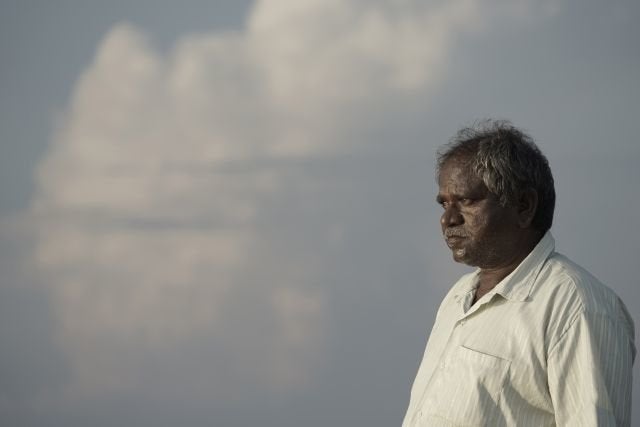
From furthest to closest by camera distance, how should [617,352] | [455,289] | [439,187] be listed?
[455,289] < [439,187] < [617,352]

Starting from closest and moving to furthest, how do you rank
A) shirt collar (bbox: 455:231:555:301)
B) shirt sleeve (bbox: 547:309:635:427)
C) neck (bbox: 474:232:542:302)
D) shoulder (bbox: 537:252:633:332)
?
shirt sleeve (bbox: 547:309:635:427)
shoulder (bbox: 537:252:633:332)
shirt collar (bbox: 455:231:555:301)
neck (bbox: 474:232:542:302)

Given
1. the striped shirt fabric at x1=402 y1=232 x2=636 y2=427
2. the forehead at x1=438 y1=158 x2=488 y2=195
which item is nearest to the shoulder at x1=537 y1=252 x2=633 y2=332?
the striped shirt fabric at x1=402 y1=232 x2=636 y2=427

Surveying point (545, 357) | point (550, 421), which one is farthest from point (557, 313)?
point (550, 421)

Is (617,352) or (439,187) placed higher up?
(439,187)

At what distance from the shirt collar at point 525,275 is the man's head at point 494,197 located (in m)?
0.07

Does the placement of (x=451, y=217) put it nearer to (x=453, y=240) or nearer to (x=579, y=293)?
(x=453, y=240)

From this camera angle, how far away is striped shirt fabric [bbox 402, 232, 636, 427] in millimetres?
3213

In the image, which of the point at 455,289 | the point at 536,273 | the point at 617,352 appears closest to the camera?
the point at 617,352

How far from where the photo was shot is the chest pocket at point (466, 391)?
3357 millimetres

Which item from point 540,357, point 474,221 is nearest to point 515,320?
point 540,357

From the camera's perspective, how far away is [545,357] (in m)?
3.31

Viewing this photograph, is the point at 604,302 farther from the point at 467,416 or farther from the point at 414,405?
the point at 414,405

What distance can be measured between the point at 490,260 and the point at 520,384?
602mm

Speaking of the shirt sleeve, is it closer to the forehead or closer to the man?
the man
